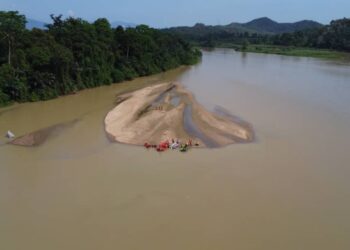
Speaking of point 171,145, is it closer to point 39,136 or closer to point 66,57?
point 39,136

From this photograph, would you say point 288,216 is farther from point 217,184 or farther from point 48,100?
point 48,100

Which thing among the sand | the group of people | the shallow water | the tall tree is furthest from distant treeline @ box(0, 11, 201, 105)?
the group of people

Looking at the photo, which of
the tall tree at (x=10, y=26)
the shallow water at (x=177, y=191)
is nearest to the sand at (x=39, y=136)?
the shallow water at (x=177, y=191)

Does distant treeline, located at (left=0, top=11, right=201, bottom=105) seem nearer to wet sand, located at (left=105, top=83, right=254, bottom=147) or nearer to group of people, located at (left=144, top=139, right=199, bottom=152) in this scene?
wet sand, located at (left=105, top=83, right=254, bottom=147)

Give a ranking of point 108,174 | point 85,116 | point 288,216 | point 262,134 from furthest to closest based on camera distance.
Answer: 1. point 85,116
2. point 262,134
3. point 108,174
4. point 288,216

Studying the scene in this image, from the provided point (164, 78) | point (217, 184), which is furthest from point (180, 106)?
point (164, 78)

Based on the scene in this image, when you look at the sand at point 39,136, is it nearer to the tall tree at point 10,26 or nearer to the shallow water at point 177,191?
the shallow water at point 177,191
